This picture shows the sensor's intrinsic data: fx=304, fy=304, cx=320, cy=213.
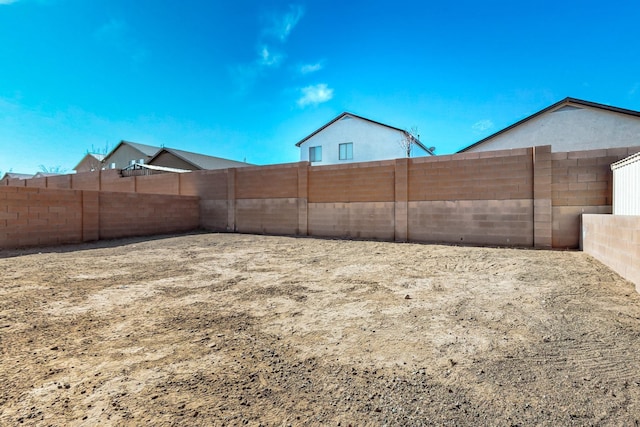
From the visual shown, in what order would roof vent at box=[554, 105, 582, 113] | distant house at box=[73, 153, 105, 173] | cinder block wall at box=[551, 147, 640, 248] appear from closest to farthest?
cinder block wall at box=[551, 147, 640, 248], roof vent at box=[554, 105, 582, 113], distant house at box=[73, 153, 105, 173]

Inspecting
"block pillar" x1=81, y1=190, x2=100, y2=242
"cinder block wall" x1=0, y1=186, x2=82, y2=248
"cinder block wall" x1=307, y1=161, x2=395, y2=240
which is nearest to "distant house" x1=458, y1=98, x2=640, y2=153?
"cinder block wall" x1=307, y1=161, x2=395, y2=240

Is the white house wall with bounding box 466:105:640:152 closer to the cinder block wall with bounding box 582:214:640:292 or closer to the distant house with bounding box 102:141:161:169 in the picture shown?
the cinder block wall with bounding box 582:214:640:292

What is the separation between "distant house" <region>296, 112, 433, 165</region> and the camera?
20.4 m

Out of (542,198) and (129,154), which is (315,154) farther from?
(129,154)

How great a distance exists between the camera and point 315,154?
22.4 metres

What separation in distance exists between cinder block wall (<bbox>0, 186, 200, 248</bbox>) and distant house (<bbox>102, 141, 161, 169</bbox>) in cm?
2033

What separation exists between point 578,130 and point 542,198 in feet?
29.4

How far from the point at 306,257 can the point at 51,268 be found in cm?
530

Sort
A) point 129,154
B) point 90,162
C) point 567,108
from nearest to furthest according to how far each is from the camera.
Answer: point 567,108
point 129,154
point 90,162

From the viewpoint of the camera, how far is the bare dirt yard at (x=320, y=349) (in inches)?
73.4

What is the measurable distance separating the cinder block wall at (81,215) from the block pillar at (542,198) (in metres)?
13.5

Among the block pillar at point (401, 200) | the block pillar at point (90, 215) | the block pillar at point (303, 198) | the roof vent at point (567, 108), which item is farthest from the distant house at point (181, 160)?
the roof vent at point (567, 108)

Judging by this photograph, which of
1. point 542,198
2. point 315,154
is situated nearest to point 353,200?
point 542,198

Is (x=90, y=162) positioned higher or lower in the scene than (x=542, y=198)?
higher
